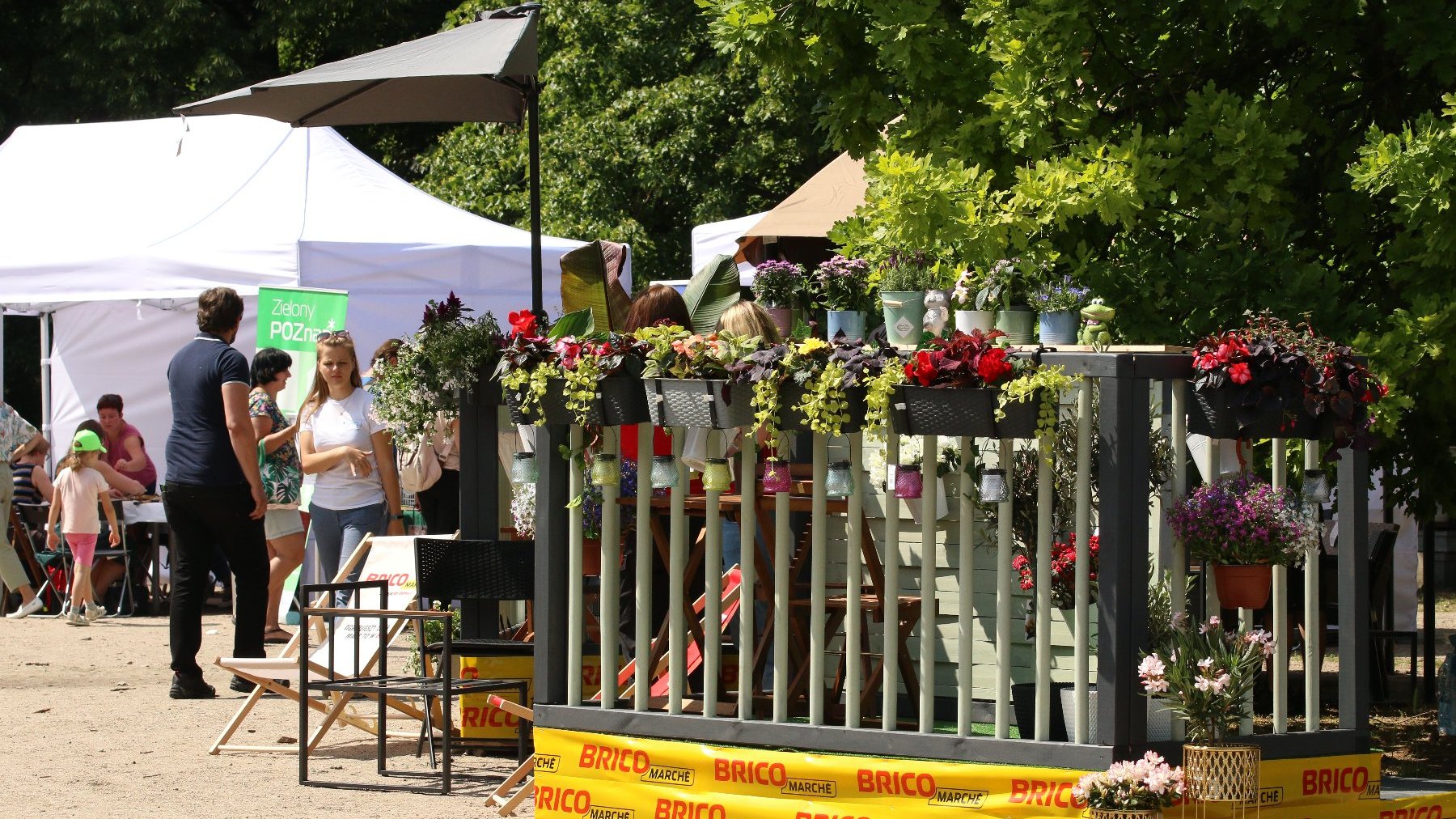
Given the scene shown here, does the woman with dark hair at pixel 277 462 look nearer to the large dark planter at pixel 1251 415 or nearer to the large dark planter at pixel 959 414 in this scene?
the large dark planter at pixel 959 414

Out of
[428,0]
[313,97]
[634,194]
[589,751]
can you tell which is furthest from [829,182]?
[428,0]

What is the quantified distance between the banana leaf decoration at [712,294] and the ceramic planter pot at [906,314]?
5.56ft

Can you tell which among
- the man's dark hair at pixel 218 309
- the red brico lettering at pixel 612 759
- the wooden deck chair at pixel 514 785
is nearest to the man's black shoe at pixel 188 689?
the man's dark hair at pixel 218 309

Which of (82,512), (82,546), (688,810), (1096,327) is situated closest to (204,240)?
(82,512)

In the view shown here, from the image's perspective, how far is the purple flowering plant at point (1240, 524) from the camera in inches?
199

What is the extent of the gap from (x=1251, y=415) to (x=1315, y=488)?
397 millimetres

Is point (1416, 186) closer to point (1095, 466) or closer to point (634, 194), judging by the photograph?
point (1095, 466)

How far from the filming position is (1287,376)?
5.11 m

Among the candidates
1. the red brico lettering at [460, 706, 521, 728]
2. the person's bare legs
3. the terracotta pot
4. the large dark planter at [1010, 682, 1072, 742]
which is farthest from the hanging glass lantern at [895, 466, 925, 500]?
the person's bare legs

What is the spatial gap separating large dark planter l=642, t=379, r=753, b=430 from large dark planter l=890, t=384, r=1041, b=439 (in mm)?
463

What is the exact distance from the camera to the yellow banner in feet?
16.6

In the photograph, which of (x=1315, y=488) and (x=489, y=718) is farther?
(x=489, y=718)

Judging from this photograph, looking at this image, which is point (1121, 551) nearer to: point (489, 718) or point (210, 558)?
point (489, 718)

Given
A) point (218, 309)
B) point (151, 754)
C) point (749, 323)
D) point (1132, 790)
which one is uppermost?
point (218, 309)
